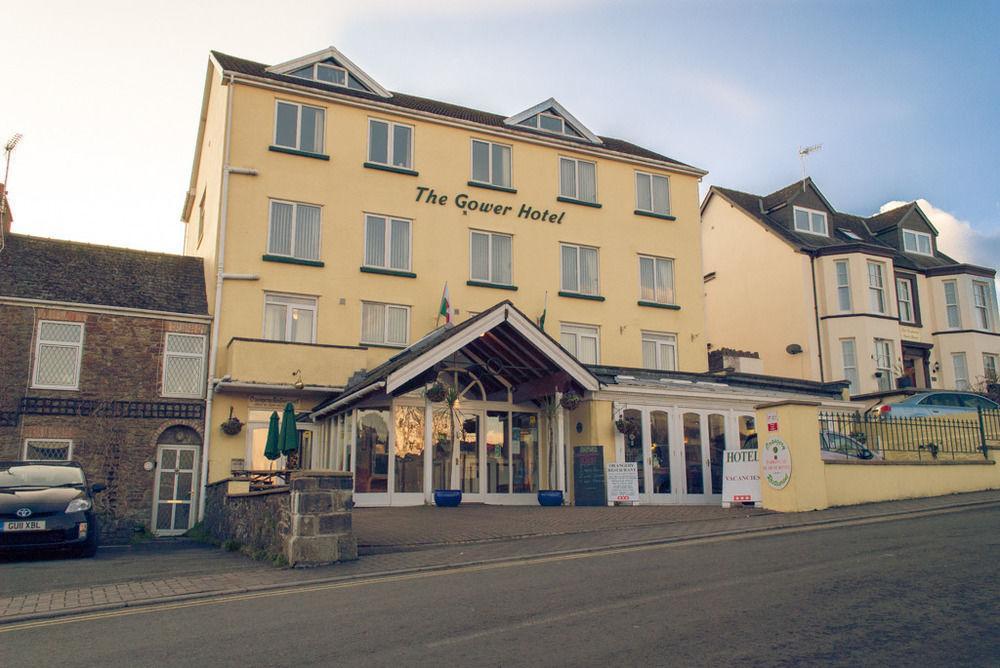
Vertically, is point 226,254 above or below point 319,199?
Answer: below

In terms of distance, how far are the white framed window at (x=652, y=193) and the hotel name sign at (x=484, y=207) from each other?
3576 mm

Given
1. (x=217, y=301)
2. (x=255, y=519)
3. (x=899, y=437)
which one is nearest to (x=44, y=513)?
(x=255, y=519)

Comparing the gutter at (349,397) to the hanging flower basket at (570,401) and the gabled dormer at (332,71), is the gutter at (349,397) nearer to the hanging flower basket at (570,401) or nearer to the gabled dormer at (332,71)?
the hanging flower basket at (570,401)

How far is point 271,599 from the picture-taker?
8930 mm

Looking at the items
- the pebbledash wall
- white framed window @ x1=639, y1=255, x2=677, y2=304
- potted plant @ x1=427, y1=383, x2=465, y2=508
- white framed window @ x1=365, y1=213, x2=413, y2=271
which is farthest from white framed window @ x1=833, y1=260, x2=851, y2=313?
the pebbledash wall

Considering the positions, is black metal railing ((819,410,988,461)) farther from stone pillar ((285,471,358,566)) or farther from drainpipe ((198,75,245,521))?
drainpipe ((198,75,245,521))

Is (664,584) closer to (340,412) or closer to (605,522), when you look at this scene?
(605,522)

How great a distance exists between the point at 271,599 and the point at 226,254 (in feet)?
55.1

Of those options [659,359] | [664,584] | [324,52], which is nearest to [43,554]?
[664,584]

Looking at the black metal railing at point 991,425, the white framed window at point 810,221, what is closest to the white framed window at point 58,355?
the black metal railing at point 991,425

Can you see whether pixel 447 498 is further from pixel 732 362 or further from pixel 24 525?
pixel 732 362

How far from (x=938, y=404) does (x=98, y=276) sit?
82.7 ft

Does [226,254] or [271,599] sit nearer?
[271,599]

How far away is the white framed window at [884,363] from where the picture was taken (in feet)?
108
